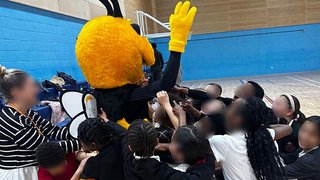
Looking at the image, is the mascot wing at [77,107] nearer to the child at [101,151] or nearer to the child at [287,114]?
the child at [101,151]

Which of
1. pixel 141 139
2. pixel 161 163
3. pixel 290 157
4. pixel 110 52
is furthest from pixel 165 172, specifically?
pixel 290 157

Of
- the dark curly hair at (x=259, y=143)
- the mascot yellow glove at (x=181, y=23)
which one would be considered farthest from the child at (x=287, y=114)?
the mascot yellow glove at (x=181, y=23)

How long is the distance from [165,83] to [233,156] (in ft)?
Result: 1.65

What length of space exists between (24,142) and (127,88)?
55cm

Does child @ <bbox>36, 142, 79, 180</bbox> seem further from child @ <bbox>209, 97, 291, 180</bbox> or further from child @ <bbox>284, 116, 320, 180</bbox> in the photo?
child @ <bbox>284, 116, 320, 180</bbox>

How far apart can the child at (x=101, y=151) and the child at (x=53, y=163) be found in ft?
0.43

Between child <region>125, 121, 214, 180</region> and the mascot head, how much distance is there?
0.36 meters

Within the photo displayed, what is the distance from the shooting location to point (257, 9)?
12258 mm

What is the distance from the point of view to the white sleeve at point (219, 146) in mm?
1531

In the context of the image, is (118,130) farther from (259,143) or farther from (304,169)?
(304,169)

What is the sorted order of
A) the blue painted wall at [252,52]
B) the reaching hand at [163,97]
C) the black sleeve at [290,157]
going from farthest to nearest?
1. the blue painted wall at [252,52]
2. the black sleeve at [290,157]
3. the reaching hand at [163,97]

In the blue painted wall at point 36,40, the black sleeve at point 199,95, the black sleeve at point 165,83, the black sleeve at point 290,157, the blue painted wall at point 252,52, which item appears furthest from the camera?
the blue painted wall at point 252,52

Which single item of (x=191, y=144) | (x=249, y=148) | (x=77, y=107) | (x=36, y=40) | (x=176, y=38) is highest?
(x=36, y=40)

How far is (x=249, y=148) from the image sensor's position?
4.99 feet
